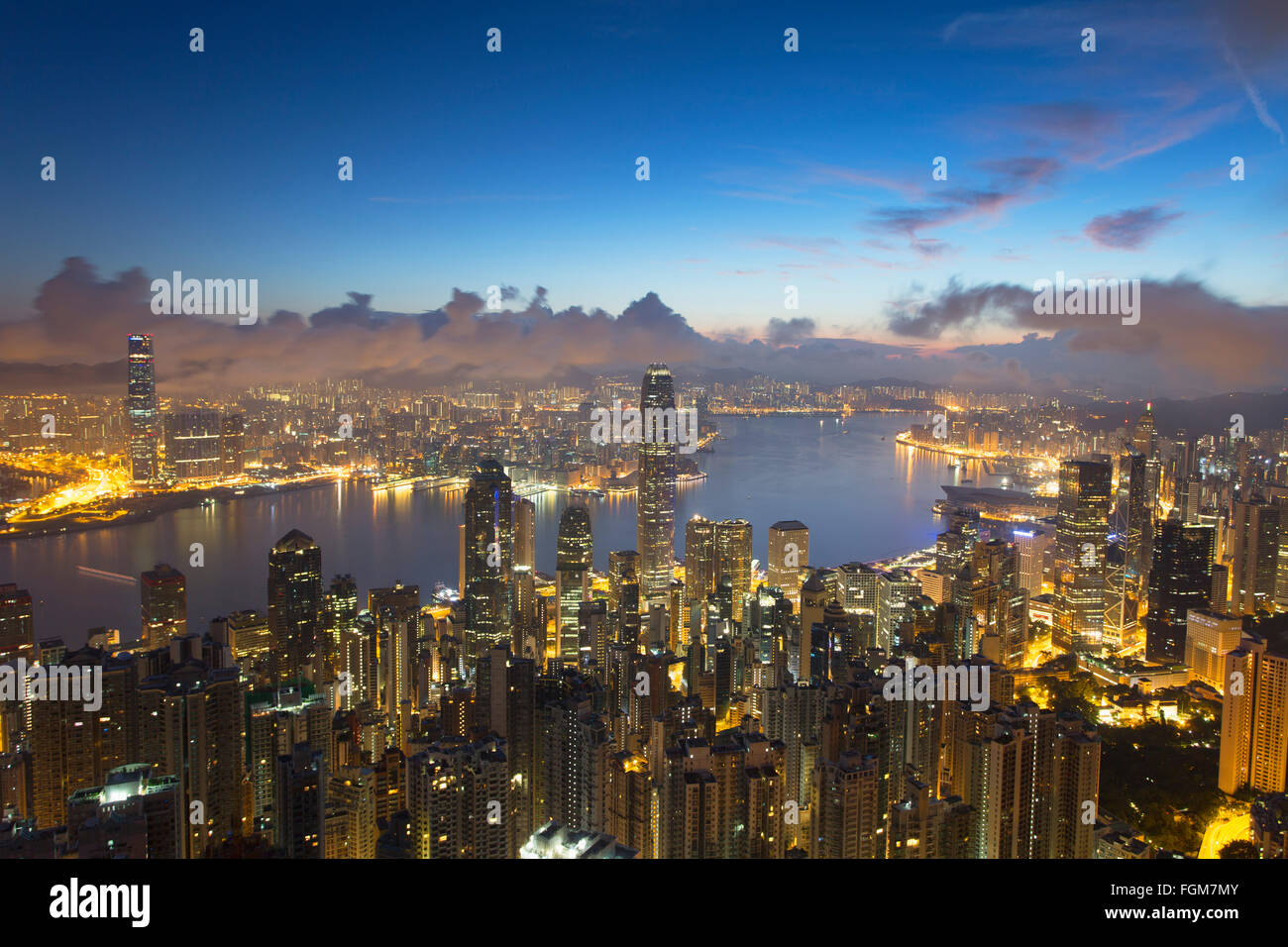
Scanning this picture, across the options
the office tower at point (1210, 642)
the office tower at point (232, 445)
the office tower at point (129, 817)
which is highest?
the office tower at point (232, 445)

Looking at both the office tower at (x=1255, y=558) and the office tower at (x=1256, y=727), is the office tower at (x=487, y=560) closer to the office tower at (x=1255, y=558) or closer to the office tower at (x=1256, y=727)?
the office tower at (x=1256, y=727)

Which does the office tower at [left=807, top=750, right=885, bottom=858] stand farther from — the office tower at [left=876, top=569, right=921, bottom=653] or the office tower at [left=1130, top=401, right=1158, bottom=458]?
the office tower at [left=1130, top=401, right=1158, bottom=458]

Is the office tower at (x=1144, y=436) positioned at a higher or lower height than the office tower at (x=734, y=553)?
higher

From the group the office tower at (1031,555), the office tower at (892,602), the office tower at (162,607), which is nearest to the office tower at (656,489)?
the office tower at (892,602)

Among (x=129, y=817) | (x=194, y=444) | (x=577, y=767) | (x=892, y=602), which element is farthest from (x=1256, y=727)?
(x=194, y=444)

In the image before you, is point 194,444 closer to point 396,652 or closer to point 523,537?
point 396,652
